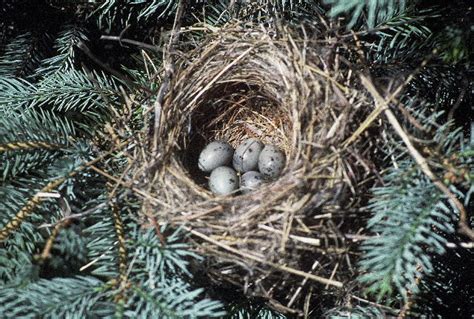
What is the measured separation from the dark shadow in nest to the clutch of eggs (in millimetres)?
37

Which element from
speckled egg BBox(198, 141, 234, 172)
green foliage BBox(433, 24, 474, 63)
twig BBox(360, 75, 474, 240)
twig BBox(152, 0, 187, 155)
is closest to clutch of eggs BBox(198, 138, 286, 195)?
speckled egg BBox(198, 141, 234, 172)

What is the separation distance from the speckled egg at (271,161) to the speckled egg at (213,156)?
3.3 inches

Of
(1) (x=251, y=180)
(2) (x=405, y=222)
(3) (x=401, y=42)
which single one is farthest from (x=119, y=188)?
(3) (x=401, y=42)

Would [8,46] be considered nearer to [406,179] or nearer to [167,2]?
[167,2]

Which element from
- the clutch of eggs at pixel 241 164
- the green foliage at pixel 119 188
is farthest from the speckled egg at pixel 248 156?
the green foliage at pixel 119 188

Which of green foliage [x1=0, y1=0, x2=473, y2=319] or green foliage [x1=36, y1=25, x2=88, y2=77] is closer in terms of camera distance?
green foliage [x1=0, y1=0, x2=473, y2=319]

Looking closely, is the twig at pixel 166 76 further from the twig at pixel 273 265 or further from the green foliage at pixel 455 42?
the green foliage at pixel 455 42

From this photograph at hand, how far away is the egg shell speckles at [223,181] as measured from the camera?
1294 millimetres

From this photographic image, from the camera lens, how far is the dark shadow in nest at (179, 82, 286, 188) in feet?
4.36

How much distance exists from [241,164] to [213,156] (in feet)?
0.26

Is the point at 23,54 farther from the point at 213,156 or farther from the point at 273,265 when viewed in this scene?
the point at 273,265

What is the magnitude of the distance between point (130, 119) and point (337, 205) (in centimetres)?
45

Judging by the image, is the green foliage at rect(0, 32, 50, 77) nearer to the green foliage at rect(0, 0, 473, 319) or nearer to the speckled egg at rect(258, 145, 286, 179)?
the green foliage at rect(0, 0, 473, 319)

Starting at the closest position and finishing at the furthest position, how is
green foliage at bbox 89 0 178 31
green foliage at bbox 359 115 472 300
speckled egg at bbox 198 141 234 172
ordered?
1. green foliage at bbox 359 115 472 300
2. green foliage at bbox 89 0 178 31
3. speckled egg at bbox 198 141 234 172
